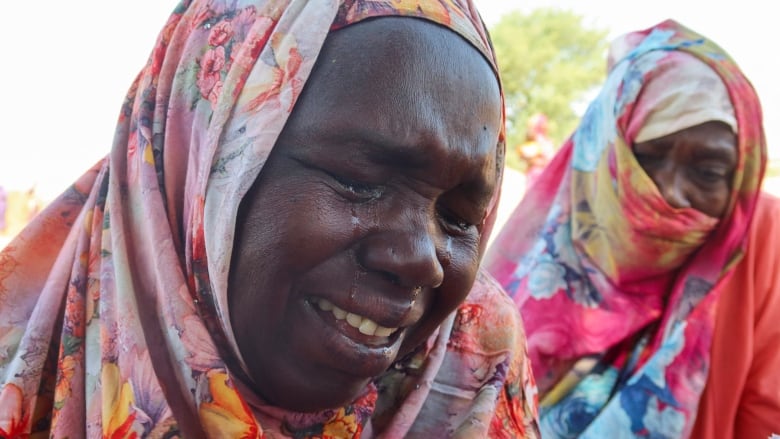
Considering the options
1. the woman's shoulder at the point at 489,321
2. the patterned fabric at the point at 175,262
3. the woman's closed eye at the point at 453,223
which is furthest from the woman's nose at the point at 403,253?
the woman's shoulder at the point at 489,321

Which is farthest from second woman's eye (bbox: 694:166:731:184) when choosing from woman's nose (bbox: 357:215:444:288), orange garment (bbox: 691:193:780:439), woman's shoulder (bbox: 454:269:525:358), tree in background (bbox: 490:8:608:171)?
tree in background (bbox: 490:8:608:171)

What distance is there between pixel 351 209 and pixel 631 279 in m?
2.18

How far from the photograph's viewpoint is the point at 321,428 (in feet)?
5.41

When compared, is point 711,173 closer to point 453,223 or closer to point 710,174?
point 710,174

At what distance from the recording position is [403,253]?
1.45 m

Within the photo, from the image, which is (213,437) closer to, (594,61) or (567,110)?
(567,110)

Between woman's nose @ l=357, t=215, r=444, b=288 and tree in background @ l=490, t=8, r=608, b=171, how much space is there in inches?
1014

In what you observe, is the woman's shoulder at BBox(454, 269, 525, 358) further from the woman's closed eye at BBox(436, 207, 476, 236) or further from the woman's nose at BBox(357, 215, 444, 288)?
the woman's nose at BBox(357, 215, 444, 288)

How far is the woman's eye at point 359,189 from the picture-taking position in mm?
1454

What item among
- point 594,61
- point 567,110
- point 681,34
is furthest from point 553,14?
point 681,34

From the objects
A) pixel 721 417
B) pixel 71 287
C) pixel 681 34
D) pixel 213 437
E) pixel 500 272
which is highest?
pixel 681 34

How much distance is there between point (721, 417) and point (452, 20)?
7.24 feet

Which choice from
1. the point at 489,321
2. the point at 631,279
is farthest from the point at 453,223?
the point at 631,279

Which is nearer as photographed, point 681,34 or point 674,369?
point 674,369
